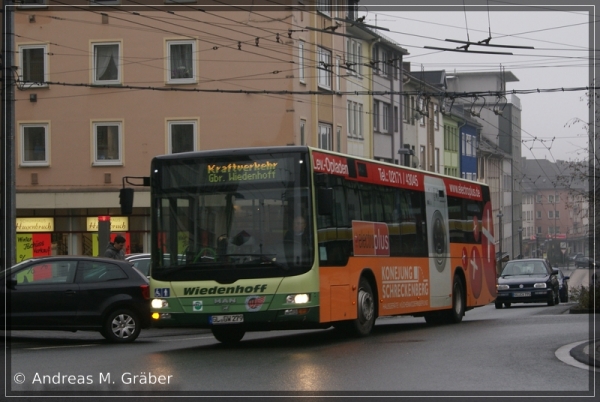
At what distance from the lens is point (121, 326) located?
17.9 metres

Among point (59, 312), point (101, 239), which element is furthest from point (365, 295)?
point (101, 239)

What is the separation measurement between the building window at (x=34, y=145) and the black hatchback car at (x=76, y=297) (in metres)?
26.3

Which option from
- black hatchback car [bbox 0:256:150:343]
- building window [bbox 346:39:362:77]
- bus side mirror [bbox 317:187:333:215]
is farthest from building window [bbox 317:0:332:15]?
bus side mirror [bbox 317:187:333:215]

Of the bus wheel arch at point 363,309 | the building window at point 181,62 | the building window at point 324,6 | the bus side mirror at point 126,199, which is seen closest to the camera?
the bus side mirror at point 126,199

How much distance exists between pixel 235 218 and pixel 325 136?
33631 mm

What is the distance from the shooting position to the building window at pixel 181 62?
4297 centimetres

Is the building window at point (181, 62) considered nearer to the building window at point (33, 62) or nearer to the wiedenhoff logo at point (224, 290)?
the building window at point (33, 62)

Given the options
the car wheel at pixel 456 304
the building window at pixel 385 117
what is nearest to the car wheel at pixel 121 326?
the car wheel at pixel 456 304

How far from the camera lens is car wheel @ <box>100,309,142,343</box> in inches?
698

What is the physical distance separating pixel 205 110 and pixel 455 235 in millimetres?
23044

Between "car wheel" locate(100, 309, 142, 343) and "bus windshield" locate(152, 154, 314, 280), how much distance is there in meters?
3.00

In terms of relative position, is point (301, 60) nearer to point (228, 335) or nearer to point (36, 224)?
point (36, 224)

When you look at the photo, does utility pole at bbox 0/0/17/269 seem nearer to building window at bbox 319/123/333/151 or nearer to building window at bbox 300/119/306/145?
building window at bbox 300/119/306/145

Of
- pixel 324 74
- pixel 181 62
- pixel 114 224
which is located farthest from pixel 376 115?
pixel 114 224
